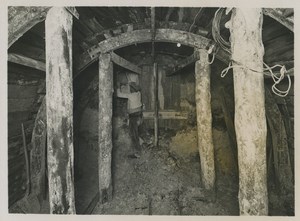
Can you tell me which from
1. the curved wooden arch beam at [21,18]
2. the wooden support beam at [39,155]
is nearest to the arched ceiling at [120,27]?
the curved wooden arch beam at [21,18]

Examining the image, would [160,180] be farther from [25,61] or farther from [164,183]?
[25,61]

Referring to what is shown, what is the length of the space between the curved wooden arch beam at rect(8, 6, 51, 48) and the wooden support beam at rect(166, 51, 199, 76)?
6.62ft

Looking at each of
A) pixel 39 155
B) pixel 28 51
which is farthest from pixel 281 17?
pixel 39 155

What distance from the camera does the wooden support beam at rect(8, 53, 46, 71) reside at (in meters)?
2.54

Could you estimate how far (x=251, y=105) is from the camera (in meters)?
1.85

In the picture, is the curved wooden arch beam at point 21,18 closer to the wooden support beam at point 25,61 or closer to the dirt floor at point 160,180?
the wooden support beam at point 25,61

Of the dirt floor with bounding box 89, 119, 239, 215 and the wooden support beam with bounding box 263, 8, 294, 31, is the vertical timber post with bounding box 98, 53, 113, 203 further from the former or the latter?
the wooden support beam with bounding box 263, 8, 294, 31

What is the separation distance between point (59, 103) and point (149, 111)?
307 centimetres

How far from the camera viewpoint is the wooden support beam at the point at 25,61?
2.54m

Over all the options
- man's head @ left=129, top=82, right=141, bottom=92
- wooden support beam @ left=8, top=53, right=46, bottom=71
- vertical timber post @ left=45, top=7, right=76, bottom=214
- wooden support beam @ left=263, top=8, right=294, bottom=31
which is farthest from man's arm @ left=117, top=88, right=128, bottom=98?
wooden support beam @ left=263, top=8, right=294, bottom=31

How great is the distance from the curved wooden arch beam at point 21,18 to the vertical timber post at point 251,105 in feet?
5.69

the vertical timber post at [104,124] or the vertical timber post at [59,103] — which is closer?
the vertical timber post at [59,103]
